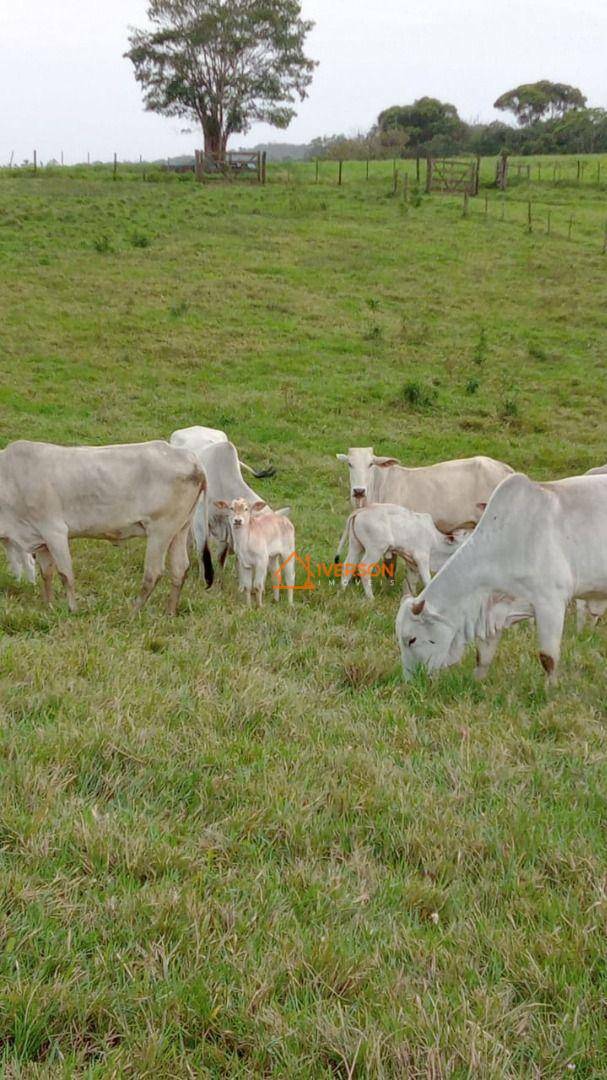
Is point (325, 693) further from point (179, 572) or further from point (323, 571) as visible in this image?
point (323, 571)

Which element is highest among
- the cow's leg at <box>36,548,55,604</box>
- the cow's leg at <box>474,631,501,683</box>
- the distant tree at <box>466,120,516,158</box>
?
the distant tree at <box>466,120,516,158</box>

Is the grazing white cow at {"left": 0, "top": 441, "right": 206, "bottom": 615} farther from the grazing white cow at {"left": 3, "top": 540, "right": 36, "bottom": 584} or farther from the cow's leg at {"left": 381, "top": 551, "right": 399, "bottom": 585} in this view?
the cow's leg at {"left": 381, "top": 551, "right": 399, "bottom": 585}

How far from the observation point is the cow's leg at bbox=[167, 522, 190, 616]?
772 centimetres

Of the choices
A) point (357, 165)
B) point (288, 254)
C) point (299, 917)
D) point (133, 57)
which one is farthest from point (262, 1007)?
point (133, 57)

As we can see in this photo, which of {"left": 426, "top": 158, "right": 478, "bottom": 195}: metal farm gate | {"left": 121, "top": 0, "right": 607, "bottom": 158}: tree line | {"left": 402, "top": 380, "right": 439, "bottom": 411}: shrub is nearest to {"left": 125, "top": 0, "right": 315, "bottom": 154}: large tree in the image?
{"left": 121, "top": 0, "right": 607, "bottom": 158}: tree line

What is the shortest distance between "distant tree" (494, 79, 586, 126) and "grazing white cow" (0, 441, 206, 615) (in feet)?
235

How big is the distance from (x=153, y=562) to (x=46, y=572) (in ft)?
2.96

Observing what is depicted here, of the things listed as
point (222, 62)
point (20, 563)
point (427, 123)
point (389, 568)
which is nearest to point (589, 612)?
point (389, 568)

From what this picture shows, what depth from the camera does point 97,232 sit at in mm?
25219

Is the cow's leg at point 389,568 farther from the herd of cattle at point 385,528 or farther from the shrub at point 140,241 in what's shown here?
the shrub at point 140,241

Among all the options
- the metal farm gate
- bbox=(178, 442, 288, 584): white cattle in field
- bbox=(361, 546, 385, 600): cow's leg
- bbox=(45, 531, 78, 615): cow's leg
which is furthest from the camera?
the metal farm gate

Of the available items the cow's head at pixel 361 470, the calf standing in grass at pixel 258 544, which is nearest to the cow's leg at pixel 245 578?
the calf standing in grass at pixel 258 544

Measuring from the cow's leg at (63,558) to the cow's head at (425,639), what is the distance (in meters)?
2.78

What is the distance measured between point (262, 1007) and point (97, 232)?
25.1 metres
